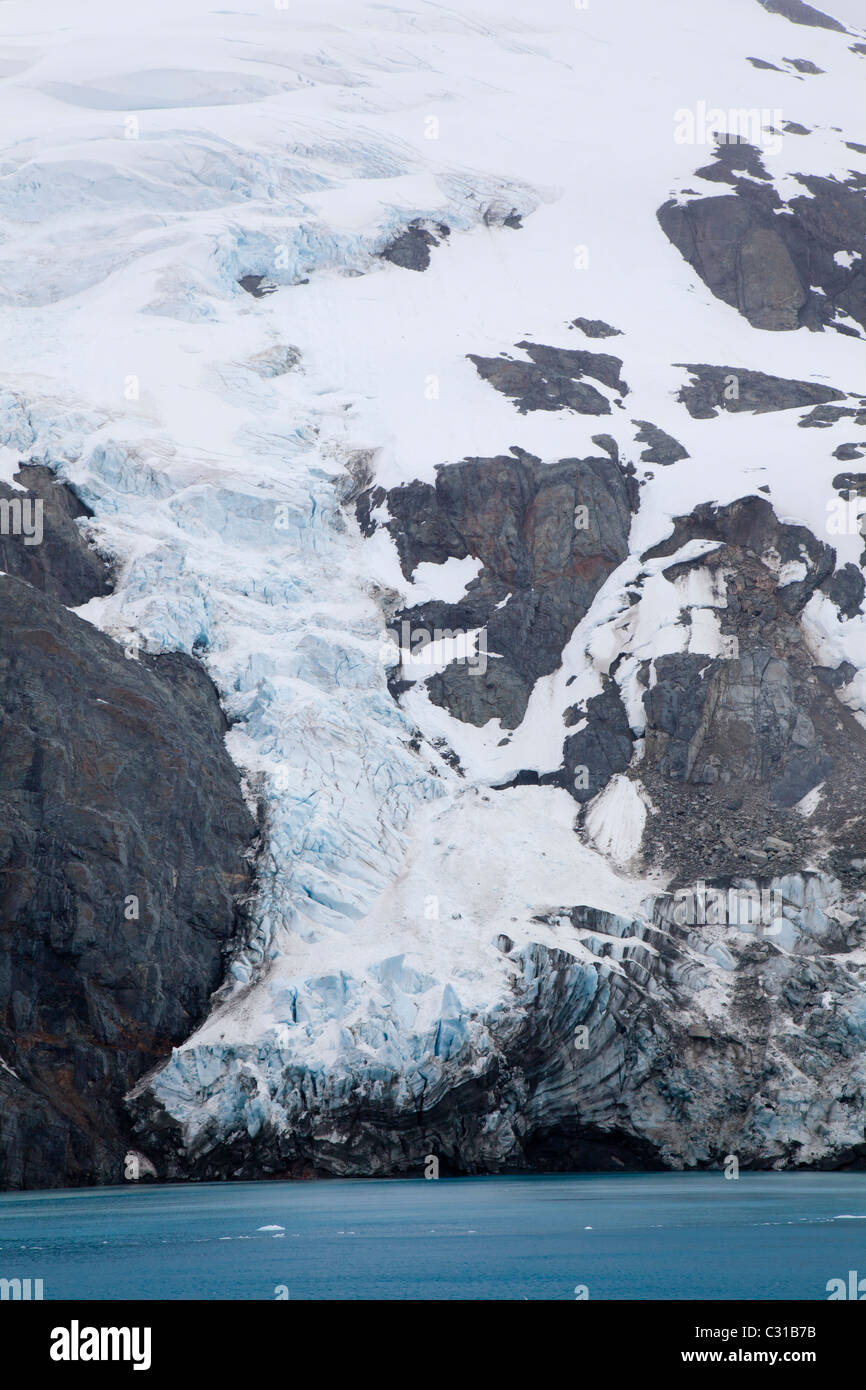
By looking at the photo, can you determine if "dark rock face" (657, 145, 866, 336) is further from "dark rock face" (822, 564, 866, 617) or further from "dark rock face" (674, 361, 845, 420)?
"dark rock face" (822, 564, 866, 617)

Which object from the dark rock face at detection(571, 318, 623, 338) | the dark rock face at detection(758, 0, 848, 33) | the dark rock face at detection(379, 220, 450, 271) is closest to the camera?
the dark rock face at detection(571, 318, 623, 338)

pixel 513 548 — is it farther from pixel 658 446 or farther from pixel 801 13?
pixel 801 13

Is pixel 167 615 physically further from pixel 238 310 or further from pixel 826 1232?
pixel 826 1232

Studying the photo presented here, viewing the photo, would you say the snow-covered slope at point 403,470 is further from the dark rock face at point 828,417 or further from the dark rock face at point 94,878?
the dark rock face at point 94,878

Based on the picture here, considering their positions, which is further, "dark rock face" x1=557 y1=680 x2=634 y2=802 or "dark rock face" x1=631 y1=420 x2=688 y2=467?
"dark rock face" x1=631 y1=420 x2=688 y2=467

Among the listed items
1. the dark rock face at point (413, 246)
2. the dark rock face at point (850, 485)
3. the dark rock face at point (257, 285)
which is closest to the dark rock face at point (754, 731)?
the dark rock face at point (850, 485)

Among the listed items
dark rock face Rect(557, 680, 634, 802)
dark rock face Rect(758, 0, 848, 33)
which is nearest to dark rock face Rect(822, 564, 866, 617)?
dark rock face Rect(557, 680, 634, 802)

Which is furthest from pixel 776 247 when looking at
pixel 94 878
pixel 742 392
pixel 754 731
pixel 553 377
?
pixel 94 878

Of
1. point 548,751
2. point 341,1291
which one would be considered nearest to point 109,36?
point 548,751
